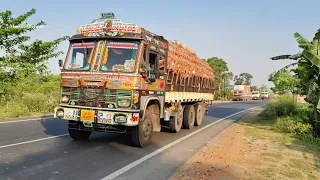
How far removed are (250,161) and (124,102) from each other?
333 cm

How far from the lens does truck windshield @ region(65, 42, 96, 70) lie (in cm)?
827

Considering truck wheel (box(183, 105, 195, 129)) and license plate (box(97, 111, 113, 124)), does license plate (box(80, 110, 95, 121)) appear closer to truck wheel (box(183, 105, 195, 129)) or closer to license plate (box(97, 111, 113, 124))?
license plate (box(97, 111, 113, 124))

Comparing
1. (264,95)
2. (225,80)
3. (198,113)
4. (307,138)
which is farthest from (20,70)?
(264,95)

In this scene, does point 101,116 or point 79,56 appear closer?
point 101,116

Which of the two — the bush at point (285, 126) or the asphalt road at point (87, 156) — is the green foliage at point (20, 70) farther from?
the bush at point (285, 126)

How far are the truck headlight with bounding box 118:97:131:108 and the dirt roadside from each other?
1.99 metres

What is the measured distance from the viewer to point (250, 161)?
24.7 feet

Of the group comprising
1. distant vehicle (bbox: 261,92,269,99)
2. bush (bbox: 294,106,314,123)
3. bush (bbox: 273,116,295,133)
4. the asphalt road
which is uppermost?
distant vehicle (bbox: 261,92,269,99)

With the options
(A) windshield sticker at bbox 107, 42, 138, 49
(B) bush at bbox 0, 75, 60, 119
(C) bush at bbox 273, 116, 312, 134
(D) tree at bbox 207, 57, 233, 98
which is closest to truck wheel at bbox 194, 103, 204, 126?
(C) bush at bbox 273, 116, 312, 134

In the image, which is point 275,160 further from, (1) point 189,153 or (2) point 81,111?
(2) point 81,111

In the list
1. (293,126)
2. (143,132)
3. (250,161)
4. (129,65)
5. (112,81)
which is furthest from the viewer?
(293,126)

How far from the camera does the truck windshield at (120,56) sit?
26.1 ft

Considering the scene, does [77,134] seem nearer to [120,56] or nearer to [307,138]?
[120,56]

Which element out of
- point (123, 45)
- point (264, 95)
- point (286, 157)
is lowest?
point (286, 157)
